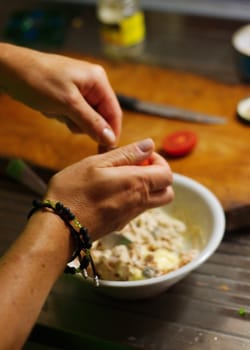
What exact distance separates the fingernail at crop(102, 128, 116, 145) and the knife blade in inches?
14.1

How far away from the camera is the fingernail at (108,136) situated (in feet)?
3.23

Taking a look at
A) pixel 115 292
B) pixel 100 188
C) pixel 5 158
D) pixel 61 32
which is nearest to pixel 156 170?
pixel 100 188

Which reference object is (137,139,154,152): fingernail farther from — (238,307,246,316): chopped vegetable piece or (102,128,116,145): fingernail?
(238,307,246,316): chopped vegetable piece

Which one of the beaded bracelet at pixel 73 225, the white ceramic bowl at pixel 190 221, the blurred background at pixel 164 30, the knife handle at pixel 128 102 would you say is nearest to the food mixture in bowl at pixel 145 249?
the white ceramic bowl at pixel 190 221

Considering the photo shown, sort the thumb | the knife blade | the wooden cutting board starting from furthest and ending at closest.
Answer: the knife blade < the wooden cutting board < the thumb

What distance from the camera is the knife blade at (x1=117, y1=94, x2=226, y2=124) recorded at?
1307mm

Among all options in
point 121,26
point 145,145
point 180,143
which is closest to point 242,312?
point 145,145

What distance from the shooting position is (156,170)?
0.86 m

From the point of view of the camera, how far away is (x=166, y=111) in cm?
133

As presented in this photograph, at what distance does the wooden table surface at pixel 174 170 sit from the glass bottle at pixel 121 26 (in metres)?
0.05

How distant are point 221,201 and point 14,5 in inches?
47.1

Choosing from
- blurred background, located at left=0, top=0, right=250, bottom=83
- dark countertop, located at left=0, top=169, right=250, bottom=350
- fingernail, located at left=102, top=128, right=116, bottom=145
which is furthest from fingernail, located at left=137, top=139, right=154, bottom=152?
blurred background, located at left=0, top=0, right=250, bottom=83

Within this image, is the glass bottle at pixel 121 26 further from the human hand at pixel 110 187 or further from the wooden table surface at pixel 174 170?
the human hand at pixel 110 187

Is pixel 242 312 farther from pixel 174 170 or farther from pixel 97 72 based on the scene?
pixel 97 72
